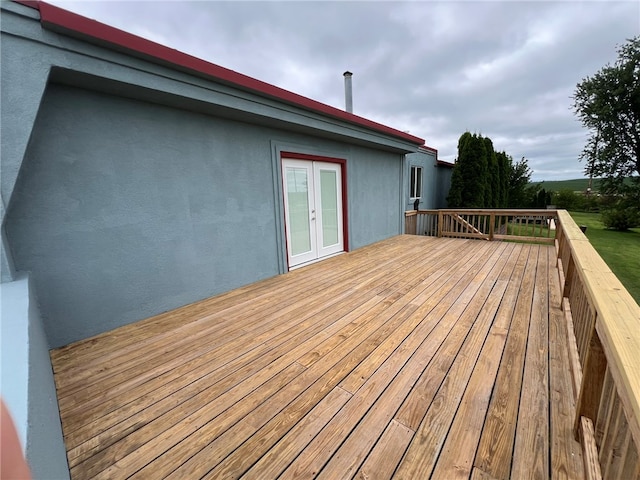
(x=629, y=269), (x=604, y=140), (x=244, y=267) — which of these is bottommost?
(x=629, y=269)

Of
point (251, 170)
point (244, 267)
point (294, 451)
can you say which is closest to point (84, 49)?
point (251, 170)

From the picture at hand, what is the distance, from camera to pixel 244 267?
3.76m

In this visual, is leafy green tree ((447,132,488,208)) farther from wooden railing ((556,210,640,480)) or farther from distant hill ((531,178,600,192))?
wooden railing ((556,210,640,480))

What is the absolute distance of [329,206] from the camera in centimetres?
525

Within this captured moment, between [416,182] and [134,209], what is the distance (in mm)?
8553

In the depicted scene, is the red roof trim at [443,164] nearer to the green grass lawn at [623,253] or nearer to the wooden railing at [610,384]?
the green grass lawn at [623,253]

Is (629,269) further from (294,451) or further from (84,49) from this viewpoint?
(84,49)

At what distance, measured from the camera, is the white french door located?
446 cm

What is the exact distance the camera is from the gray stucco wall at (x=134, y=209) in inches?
88.1

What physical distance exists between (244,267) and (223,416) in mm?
2345

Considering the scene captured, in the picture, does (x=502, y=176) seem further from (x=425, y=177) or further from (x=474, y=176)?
(x=425, y=177)

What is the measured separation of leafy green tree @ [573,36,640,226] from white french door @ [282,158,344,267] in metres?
14.0

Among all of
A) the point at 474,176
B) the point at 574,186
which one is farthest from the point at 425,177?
the point at 574,186

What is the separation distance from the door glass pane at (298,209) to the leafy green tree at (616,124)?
14.8 meters
